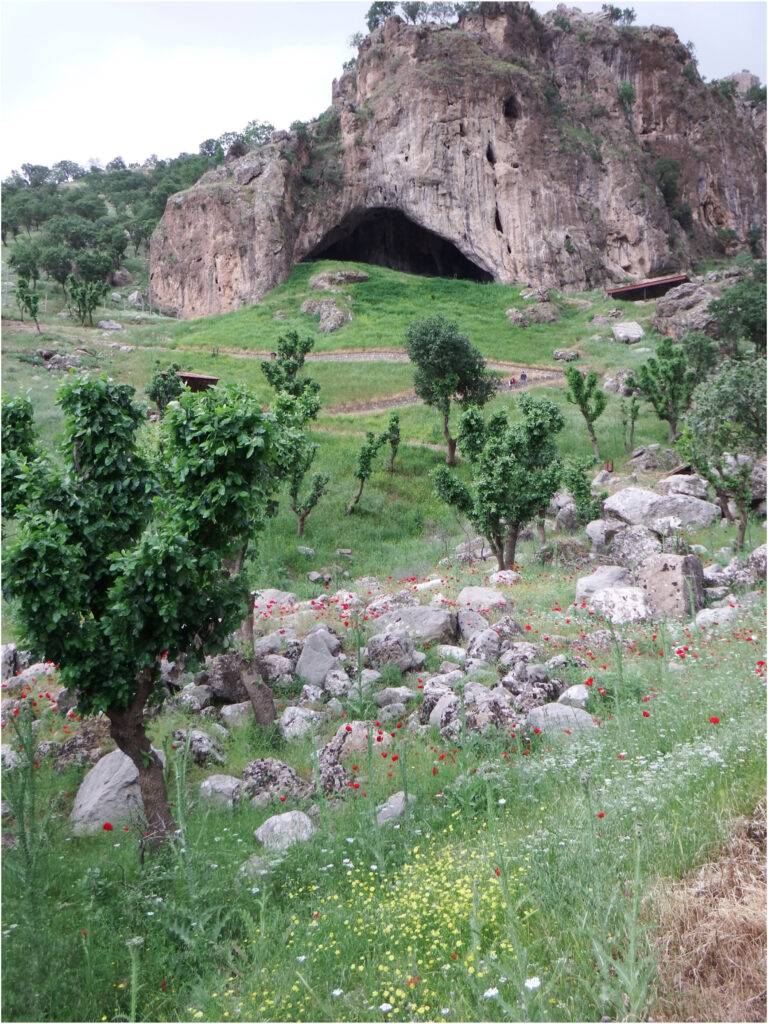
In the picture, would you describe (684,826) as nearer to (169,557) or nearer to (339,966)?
(339,966)

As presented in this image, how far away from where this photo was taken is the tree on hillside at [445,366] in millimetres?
29188

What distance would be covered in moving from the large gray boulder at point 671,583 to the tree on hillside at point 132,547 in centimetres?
719

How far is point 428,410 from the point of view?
33781 millimetres

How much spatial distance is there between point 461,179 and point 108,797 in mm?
60668

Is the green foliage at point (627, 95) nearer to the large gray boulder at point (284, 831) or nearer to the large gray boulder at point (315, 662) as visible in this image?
the large gray boulder at point (315, 662)

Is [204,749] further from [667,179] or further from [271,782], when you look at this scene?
[667,179]

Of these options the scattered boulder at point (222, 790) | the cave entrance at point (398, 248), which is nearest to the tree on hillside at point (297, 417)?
the scattered boulder at point (222, 790)

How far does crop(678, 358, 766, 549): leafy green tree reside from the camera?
16.9 meters

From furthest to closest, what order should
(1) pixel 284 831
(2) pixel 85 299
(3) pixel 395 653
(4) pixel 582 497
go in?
(2) pixel 85 299, (4) pixel 582 497, (3) pixel 395 653, (1) pixel 284 831

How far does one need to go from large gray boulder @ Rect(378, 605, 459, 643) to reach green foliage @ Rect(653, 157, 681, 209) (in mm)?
68371

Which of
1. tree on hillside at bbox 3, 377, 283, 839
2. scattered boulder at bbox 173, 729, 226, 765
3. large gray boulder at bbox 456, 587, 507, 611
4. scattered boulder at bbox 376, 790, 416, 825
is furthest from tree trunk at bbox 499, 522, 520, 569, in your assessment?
scattered boulder at bbox 376, 790, 416, 825

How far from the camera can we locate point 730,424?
17.4 metres

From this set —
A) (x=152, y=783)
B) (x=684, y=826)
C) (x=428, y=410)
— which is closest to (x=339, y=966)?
(x=684, y=826)

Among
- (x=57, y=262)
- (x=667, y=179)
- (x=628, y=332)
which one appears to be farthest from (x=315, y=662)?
(x=667, y=179)
